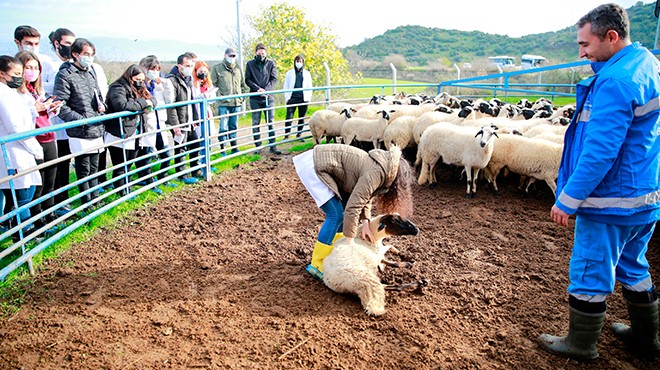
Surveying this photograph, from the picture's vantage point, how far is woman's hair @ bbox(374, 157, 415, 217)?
11.6 ft

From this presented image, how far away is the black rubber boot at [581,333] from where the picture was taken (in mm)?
2697

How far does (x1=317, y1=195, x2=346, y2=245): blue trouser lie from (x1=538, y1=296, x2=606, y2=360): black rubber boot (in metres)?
1.82

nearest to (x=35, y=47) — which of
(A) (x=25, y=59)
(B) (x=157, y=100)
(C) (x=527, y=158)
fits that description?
(A) (x=25, y=59)

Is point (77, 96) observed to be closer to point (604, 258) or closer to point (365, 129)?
point (365, 129)

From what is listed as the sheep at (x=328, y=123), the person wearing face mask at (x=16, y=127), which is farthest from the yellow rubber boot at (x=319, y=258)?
the sheep at (x=328, y=123)

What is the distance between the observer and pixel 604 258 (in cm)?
255

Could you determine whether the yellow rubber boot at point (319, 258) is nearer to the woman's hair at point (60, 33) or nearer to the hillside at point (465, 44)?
the woman's hair at point (60, 33)

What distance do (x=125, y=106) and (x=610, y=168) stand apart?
5140 mm

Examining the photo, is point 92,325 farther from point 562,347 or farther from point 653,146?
point 653,146

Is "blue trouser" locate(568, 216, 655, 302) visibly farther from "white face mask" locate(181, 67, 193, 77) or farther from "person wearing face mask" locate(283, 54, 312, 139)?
"person wearing face mask" locate(283, 54, 312, 139)

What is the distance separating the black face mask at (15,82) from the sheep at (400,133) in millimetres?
5622

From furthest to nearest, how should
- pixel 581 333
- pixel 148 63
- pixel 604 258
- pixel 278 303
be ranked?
pixel 148 63, pixel 278 303, pixel 581 333, pixel 604 258

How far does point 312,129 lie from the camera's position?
9750mm

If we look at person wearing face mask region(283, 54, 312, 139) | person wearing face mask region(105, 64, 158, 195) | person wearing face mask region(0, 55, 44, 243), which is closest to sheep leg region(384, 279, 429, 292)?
person wearing face mask region(0, 55, 44, 243)
